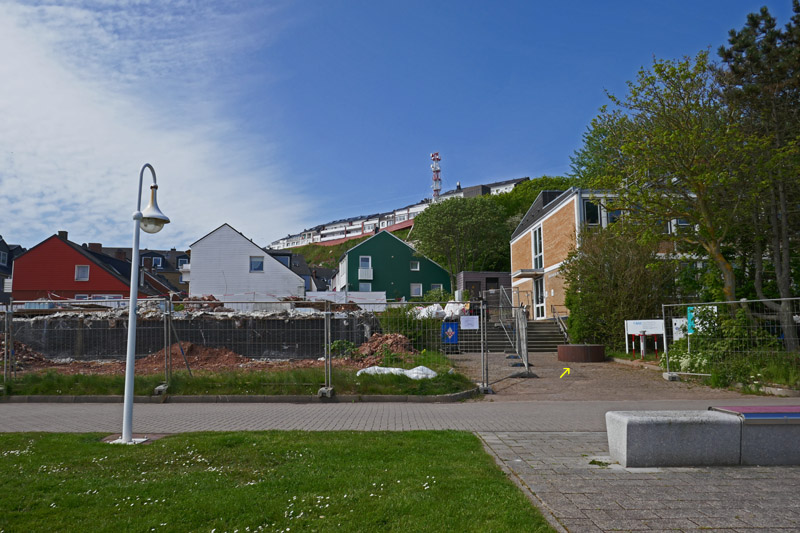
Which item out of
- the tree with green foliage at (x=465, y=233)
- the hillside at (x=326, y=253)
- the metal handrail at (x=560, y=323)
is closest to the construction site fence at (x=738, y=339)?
the metal handrail at (x=560, y=323)

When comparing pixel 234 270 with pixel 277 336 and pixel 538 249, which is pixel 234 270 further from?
pixel 277 336

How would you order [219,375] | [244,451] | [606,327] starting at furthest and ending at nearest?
[606,327] < [219,375] < [244,451]

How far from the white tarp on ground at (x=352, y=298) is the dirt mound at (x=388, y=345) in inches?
24.7

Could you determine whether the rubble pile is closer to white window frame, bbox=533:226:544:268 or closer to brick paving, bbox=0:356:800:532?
brick paving, bbox=0:356:800:532

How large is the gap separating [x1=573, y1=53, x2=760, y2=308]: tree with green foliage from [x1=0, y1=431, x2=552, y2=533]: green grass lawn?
12.6 m

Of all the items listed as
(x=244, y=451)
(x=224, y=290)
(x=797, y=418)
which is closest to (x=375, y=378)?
(x=244, y=451)

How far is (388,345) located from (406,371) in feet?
2.25

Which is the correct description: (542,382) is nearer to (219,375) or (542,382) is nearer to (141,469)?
(219,375)

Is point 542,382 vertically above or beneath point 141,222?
beneath

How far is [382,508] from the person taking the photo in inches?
179

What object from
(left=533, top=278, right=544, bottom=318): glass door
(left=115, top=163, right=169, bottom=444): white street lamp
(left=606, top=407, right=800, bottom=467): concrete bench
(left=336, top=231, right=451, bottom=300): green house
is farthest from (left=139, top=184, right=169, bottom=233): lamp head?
(left=336, top=231, right=451, bottom=300): green house

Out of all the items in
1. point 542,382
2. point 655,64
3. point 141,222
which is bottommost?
point 542,382

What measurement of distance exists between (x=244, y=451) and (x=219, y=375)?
258 inches

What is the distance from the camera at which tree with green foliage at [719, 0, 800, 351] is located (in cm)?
1556
